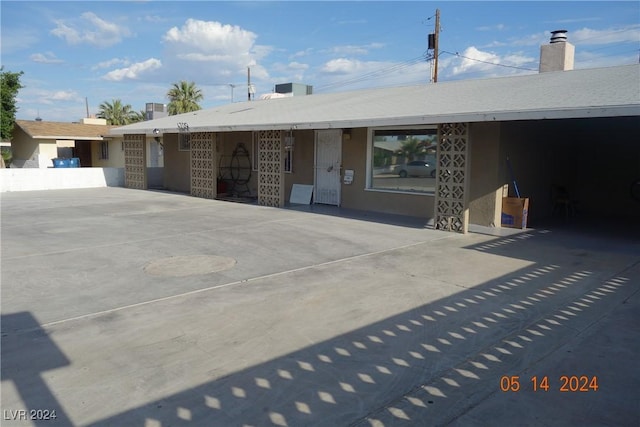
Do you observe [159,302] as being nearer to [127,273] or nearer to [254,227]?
[127,273]

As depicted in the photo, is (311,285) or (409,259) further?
(409,259)

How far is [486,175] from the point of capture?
34.9 feet

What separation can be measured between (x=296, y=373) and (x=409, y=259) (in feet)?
13.7

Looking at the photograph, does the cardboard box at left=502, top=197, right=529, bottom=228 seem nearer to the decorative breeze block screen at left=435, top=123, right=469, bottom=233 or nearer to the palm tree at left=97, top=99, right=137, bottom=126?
the decorative breeze block screen at left=435, top=123, right=469, bottom=233

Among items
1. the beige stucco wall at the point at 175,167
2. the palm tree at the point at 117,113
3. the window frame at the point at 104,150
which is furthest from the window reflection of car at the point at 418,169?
the palm tree at the point at 117,113

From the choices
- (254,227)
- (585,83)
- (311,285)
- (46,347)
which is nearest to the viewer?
(46,347)

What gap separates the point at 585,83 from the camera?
9703 millimetres

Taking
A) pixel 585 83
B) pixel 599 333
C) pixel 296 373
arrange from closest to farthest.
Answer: pixel 296 373
pixel 599 333
pixel 585 83

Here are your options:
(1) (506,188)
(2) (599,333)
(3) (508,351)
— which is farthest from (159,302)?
(1) (506,188)

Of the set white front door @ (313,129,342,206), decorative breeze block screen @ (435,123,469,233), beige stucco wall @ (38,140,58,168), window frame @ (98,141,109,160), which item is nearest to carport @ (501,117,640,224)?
decorative breeze block screen @ (435,123,469,233)

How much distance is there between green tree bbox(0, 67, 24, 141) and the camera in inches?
965
